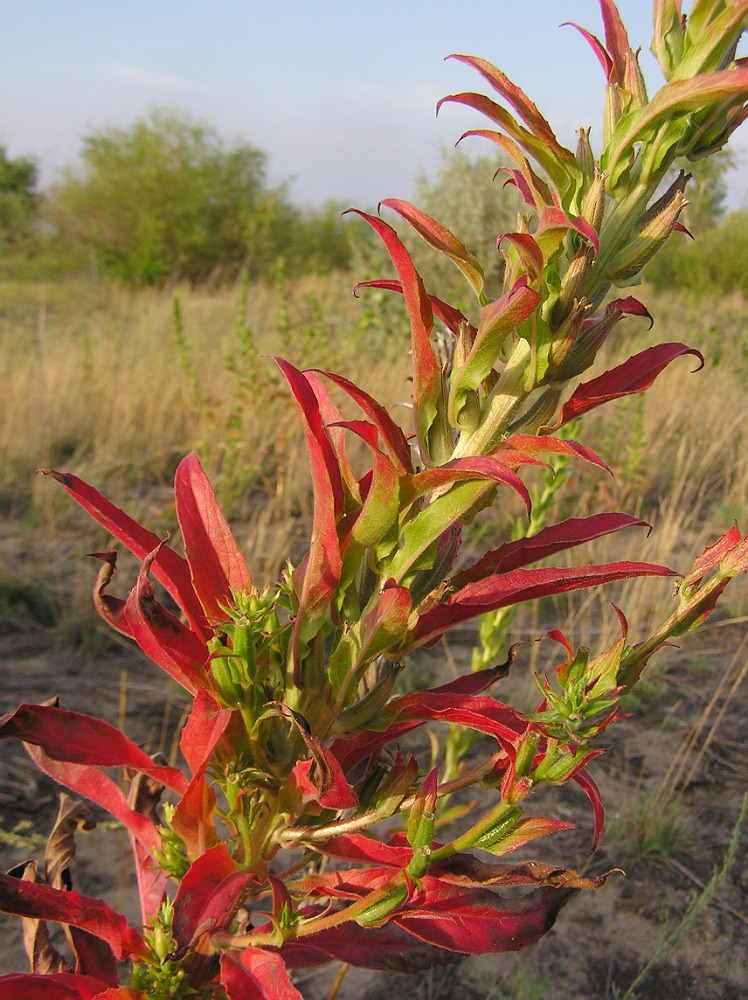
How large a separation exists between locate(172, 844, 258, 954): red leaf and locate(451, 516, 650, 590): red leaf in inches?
12.2

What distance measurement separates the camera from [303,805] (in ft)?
2.02

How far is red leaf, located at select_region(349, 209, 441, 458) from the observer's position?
57cm

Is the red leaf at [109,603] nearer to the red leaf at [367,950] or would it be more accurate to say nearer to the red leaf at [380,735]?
the red leaf at [380,735]

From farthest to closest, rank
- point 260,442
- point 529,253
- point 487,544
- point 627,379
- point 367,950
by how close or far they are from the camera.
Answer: point 260,442 < point 487,544 < point 367,950 < point 627,379 < point 529,253

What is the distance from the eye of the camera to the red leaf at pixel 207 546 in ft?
2.12

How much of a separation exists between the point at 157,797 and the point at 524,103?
31.7 inches

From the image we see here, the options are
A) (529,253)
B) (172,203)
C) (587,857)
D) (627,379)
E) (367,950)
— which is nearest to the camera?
(529,253)

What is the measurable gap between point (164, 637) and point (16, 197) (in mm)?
16896

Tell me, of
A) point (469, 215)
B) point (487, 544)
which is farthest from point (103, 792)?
point (469, 215)

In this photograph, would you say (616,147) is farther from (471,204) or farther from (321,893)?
(471,204)

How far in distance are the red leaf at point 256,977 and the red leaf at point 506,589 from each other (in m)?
0.27

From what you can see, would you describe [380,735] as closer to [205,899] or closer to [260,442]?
[205,899]

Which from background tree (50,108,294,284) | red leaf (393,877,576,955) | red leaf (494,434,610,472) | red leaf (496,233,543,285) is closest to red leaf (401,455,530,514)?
red leaf (494,434,610,472)

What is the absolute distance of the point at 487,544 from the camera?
3488 mm
